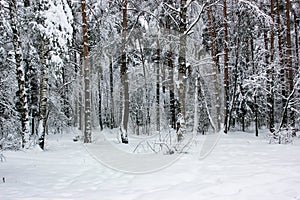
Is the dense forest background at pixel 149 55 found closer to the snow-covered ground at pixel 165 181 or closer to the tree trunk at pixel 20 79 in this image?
the tree trunk at pixel 20 79

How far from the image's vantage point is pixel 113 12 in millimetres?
17109

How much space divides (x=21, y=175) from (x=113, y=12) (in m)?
12.9

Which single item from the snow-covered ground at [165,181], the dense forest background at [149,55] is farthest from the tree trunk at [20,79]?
the snow-covered ground at [165,181]

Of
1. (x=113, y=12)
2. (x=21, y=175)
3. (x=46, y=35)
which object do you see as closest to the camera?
(x=21, y=175)

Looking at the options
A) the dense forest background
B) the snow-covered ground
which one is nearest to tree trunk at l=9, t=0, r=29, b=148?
the dense forest background

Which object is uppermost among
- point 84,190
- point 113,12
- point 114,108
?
point 113,12

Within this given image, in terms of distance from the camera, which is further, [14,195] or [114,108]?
[114,108]

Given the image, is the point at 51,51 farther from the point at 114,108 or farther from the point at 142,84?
the point at 114,108

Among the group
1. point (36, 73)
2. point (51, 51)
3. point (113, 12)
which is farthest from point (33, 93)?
point (51, 51)

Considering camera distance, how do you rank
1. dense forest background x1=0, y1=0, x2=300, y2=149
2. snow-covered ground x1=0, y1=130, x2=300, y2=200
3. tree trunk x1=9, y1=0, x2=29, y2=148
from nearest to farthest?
snow-covered ground x1=0, y1=130, x2=300, y2=200
tree trunk x1=9, y1=0, x2=29, y2=148
dense forest background x1=0, y1=0, x2=300, y2=149

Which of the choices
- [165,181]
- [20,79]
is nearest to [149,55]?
[20,79]

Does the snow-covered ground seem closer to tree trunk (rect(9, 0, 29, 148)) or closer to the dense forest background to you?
tree trunk (rect(9, 0, 29, 148))

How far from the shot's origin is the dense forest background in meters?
11.0

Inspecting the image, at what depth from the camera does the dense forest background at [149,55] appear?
11.0 meters
